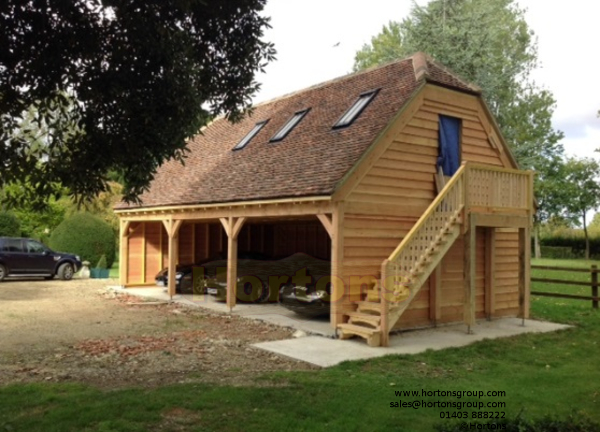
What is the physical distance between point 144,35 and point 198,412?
4323mm

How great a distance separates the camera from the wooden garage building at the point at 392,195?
36.1 ft

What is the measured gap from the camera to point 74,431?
527 centimetres

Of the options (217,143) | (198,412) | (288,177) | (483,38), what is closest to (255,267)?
(288,177)

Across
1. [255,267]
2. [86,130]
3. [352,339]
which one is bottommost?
[352,339]

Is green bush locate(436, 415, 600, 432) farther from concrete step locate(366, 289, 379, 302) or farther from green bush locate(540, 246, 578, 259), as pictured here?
green bush locate(540, 246, 578, 259)

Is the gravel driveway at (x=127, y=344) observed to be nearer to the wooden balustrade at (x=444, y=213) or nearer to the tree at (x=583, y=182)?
the wooden balustrade at (x=444, y=213)

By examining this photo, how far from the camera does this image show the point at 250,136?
1756cm

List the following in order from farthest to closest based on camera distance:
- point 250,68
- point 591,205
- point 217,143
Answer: point 591,205, point 217,143, point 250,68

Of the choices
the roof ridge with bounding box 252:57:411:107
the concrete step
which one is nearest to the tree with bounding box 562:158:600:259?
the roof ridge with bounding box 252:57:411:107

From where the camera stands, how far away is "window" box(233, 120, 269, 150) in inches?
679

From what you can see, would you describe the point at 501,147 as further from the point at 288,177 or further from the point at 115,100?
the point at 115,100

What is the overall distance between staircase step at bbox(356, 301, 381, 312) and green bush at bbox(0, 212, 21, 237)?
23.4 meters

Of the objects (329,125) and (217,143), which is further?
(217,143)

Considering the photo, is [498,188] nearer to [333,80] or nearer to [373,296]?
[373,296]
